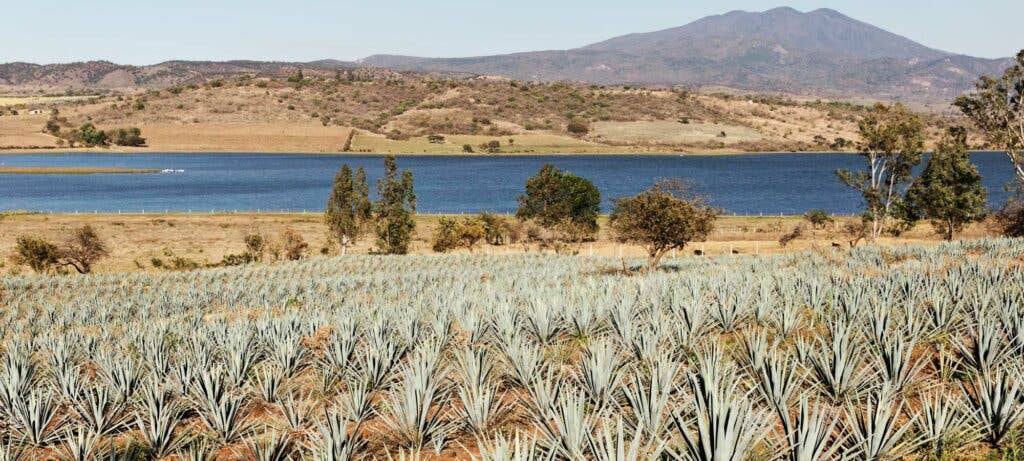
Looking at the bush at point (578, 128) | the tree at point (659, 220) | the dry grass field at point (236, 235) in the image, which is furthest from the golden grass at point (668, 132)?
the tree at point (659, 220)

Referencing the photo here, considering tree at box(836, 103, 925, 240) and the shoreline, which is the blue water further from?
tree at box(836, 103, 925, 240)

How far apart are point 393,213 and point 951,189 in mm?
32176

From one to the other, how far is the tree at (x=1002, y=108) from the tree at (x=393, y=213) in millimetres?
30309

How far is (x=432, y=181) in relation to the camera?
4798 inches

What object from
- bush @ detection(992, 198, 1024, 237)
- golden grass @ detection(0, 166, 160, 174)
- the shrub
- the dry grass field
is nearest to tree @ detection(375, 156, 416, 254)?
the dry grass field

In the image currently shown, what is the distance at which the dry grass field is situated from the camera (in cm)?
→ 4753

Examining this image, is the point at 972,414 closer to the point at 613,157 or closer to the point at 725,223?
the point at 725,223

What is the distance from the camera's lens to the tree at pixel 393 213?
1886 inches

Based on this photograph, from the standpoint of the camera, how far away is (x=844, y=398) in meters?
6.48

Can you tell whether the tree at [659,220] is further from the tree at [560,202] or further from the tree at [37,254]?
the tree at [37,254]

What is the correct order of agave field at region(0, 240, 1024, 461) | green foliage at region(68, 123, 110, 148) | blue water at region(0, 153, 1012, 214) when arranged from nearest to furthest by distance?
agave field at region(0, 240, 1024, 461) < blue water at region(0, 153, 1012, 214) < green foliage at region(68, 123, 110, 148)

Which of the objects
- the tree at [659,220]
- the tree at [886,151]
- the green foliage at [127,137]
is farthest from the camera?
the green foliage at [127,137]

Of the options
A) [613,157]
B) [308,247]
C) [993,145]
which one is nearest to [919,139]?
[993,145]

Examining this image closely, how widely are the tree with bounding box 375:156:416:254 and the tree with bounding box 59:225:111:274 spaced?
15.8 meters
